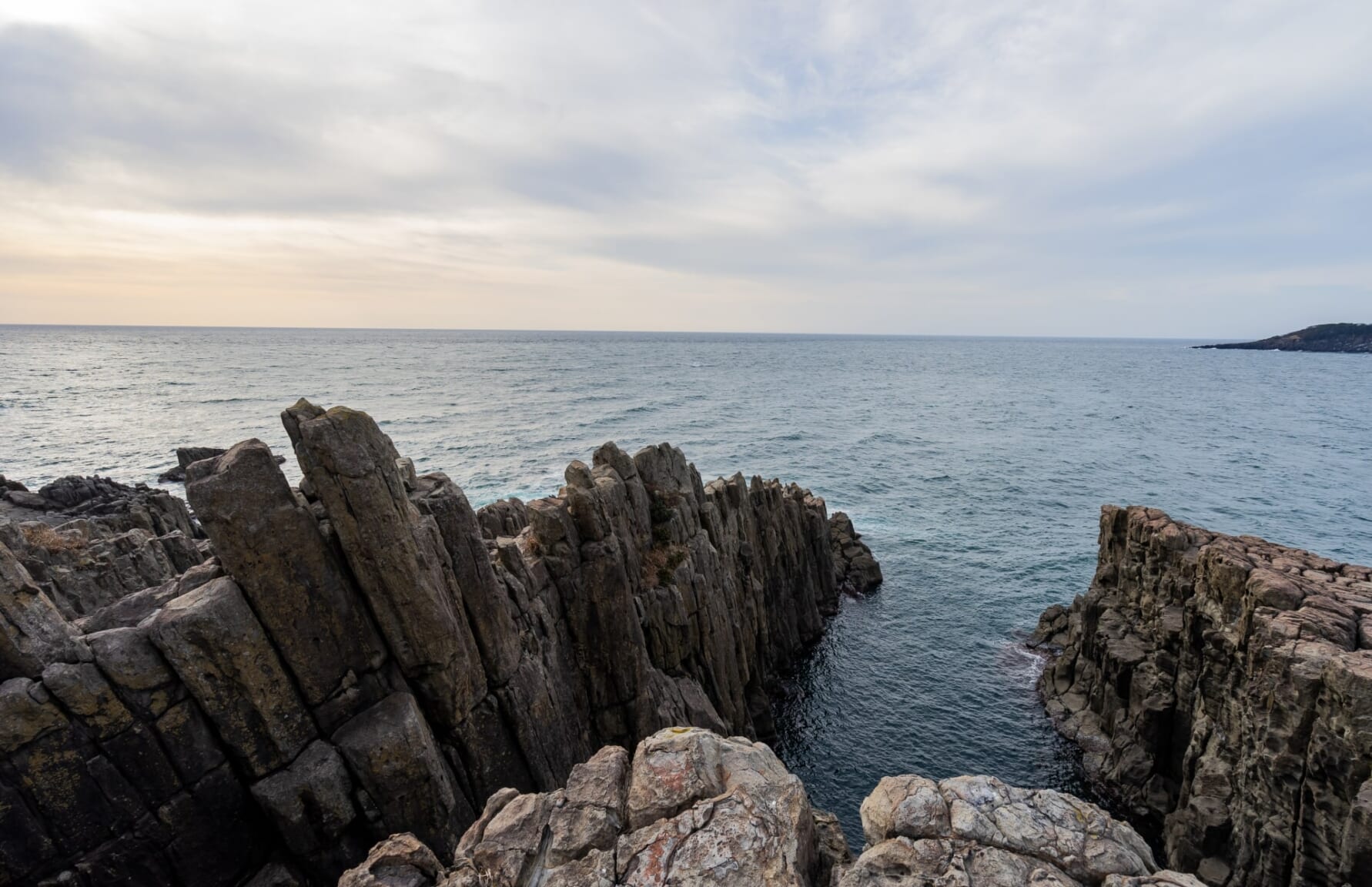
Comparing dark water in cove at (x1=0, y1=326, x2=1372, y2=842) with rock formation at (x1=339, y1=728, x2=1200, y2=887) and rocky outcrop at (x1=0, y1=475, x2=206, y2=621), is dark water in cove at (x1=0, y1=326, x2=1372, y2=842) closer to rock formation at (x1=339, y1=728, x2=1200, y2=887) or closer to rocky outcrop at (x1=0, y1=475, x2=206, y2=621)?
rock formation at (x1=339, y1=728, x2=1200, y2=887)

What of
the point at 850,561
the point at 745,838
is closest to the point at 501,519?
the point at 745,838

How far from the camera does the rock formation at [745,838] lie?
10.8 m

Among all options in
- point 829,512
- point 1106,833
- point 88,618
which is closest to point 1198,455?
point 829,512

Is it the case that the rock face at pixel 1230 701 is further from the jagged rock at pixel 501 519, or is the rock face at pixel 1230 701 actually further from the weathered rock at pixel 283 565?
the jagged rock at pixel 501 519

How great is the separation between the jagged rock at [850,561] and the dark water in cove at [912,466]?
Result: 1934 millimetres

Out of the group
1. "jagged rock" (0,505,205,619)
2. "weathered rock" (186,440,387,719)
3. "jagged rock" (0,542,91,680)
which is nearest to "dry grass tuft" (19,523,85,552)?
"jagged rock" (0,505,205,619)

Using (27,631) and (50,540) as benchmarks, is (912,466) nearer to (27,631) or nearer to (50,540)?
(50,540)

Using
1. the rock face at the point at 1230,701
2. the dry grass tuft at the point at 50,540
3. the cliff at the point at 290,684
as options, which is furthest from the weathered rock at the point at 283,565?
the rock face at the point at 1230,701

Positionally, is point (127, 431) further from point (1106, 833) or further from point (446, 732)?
point (1106, 833)

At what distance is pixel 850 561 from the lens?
5844 cm

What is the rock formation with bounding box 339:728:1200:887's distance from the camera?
10.8 meters

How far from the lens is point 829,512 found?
2820 inches

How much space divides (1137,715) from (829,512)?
41442mm

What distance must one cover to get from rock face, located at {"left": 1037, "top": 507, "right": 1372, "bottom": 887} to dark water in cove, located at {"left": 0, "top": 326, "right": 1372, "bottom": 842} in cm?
385
